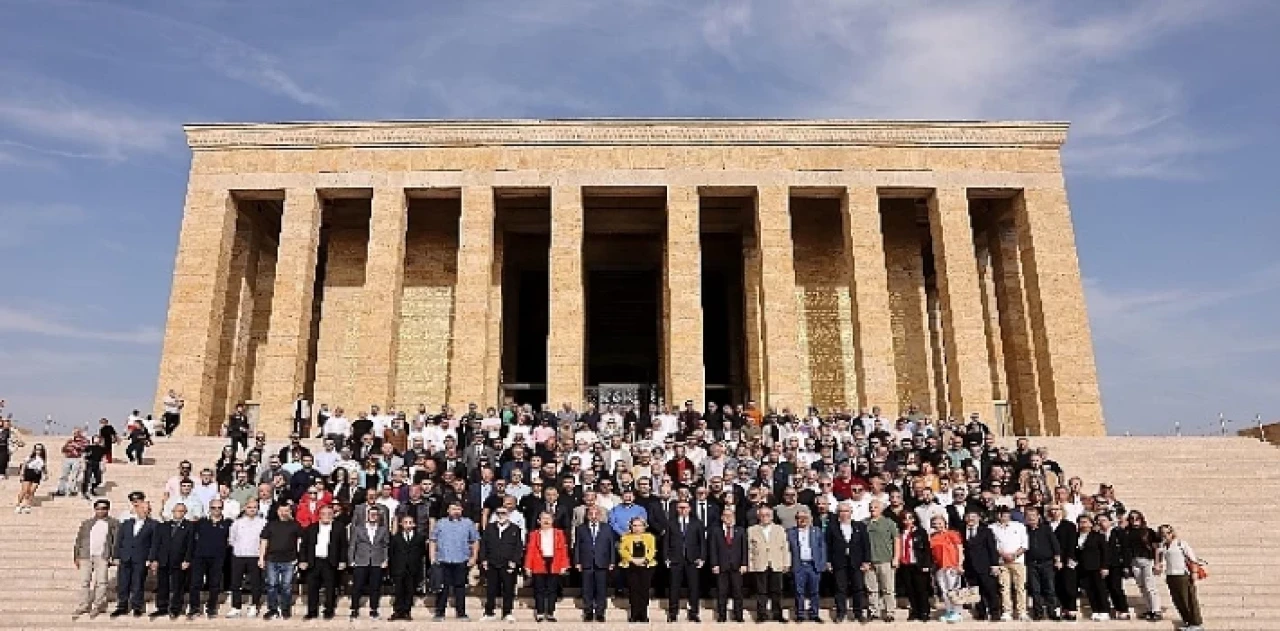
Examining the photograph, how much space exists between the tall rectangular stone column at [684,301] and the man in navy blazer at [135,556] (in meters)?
13.8

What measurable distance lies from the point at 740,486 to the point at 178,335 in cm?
1809

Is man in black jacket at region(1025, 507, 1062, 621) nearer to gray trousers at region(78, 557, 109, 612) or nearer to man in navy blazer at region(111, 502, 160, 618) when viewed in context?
man in navy blazer at region(111, 502, 160, 618)

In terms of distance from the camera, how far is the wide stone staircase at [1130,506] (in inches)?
399

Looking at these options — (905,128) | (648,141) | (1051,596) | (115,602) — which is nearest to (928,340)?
(905,128)

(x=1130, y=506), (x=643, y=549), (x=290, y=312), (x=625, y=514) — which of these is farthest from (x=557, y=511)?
(x=290, y=312)

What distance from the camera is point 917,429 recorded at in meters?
16.0

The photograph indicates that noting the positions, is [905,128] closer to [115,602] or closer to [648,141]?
[648,141]

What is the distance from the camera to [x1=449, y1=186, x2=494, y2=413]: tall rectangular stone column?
22.6 meters

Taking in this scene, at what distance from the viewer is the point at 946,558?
385 inches

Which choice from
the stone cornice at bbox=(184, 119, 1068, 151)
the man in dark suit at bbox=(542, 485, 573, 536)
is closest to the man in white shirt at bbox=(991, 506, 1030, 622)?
the man in dark suit at bbox=(542, 485, 573, 536)

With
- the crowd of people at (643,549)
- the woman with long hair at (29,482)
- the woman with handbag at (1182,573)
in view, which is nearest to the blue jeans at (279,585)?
the crowd of people at (643,549)

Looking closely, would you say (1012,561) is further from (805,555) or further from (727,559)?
(727,559)

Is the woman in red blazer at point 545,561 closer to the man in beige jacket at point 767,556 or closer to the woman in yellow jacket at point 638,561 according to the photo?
the woman in yellow jacket at point 638,561

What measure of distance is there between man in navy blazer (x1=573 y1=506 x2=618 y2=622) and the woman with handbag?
6312 millimetres
